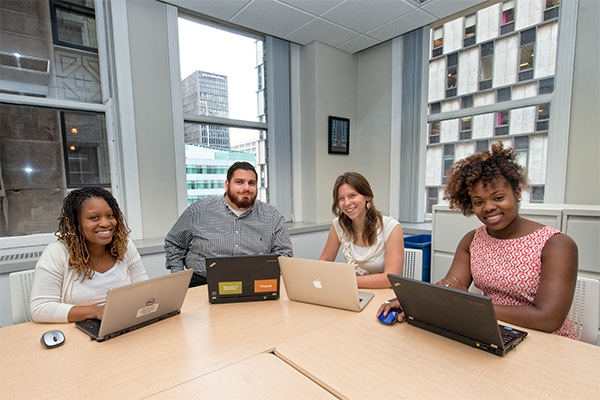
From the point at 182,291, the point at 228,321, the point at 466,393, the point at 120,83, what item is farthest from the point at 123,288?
the point at 120,83

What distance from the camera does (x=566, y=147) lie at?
2.40m

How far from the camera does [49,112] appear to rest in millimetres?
2359

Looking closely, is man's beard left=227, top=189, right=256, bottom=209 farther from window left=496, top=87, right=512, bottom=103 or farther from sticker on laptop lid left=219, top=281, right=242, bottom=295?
window left=496, top=87, right=512, bottom=103

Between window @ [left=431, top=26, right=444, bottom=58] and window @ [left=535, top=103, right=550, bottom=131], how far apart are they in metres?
1.12

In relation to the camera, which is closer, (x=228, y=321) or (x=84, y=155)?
(x=228, y=321)

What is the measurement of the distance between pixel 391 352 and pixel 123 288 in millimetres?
912

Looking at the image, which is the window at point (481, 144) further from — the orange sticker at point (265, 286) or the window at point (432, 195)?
the orange sticker at point (265, 286)

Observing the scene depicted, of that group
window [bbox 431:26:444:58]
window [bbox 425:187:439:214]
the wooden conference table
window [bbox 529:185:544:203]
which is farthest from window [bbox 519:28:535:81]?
the wooden conference table

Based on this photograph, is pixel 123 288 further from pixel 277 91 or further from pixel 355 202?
pixel 277 91

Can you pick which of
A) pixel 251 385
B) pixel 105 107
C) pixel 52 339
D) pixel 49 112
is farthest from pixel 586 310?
pixel 49 112

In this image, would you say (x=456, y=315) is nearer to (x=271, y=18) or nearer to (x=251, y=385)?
(x=251, y=385)

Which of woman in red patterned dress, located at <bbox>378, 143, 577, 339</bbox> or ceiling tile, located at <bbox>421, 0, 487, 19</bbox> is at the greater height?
ceiling tile, located at <bbox>421, 0, 487, 19</bbox>

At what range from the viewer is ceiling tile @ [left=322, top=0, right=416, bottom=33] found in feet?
8.53

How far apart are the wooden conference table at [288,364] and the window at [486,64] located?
8.64ft
